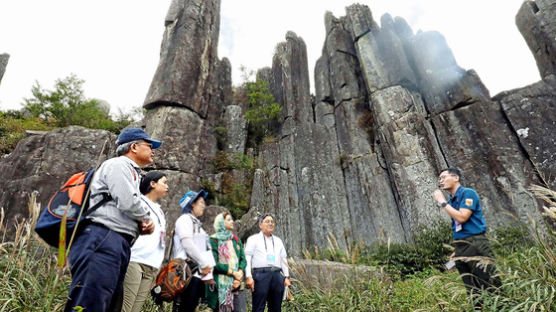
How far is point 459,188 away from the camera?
10.9 ft

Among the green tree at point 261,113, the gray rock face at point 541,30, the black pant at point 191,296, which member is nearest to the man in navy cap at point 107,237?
the black pant at point 191,296

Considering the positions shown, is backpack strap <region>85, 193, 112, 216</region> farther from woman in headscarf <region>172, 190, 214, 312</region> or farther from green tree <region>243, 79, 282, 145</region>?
green tree <region>243, 79, 282, 145</region>

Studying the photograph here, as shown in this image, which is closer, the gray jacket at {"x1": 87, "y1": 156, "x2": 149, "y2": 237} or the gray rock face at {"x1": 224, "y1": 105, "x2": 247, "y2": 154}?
the gray jacket at {"x1": 87, "y1": 156, "x2": 149, "y2": 237}

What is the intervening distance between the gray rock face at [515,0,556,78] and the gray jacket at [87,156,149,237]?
1406 cm

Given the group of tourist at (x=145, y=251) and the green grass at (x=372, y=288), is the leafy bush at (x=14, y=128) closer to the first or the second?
the green grass at (x=372, y=288)

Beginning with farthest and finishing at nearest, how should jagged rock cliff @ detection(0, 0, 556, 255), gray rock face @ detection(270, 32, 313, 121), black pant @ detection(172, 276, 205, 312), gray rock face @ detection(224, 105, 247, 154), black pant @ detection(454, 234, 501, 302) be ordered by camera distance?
gray rock face @ detection(270, 32, 313, 121)
gray rock face @ detection(224, 105, 247, 154)
jagged rock cliff @ detection(0, 0, 556, 255)
black pant @ detection(172, 276, 205, 312)
black pant @ detection(454, 234, 501, 302)

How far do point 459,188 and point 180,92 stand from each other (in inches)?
402

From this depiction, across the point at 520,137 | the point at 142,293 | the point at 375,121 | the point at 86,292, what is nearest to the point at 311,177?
the point at 375,121

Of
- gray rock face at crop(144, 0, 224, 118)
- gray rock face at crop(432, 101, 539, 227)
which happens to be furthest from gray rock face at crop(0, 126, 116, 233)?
gray rock face at crop(432, 101, 539, 227)

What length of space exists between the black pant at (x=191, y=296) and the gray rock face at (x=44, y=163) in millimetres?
5280

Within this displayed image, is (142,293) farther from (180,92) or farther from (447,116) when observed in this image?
(447,116)

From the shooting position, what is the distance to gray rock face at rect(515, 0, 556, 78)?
10305 mm

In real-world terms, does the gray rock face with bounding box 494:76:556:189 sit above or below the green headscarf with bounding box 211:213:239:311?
above

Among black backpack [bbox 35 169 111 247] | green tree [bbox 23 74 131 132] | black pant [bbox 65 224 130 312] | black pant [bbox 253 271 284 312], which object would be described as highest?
green tree [bbox 23 74 131 132]
